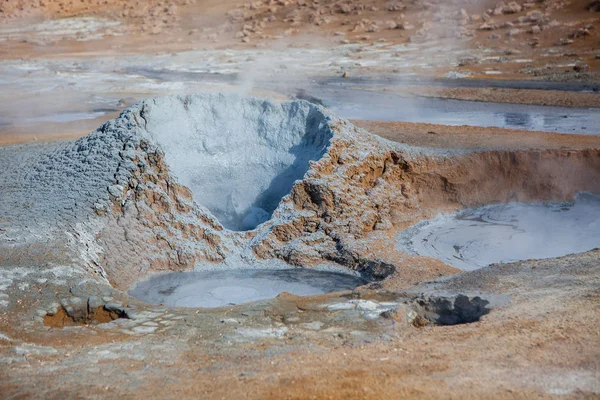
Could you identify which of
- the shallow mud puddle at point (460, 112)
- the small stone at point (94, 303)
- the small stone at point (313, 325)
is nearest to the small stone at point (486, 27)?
the shallow mud puddle at point (460, 112)

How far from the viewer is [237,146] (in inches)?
273

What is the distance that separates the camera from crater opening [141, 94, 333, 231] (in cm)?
669

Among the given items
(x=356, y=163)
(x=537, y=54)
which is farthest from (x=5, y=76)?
(x=356, y=163)

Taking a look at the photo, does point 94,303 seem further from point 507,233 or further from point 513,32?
point 513,32

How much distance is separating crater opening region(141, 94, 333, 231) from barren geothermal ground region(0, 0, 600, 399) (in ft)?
0.06

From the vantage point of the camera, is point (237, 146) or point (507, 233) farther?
point (237, 146)

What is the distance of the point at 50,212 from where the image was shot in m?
5.76

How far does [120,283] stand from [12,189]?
1536mm

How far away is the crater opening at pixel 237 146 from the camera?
6688 mm

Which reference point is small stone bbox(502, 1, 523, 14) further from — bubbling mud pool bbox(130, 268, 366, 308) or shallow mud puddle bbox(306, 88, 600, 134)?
bubbling mud pool bbox(130, 268, 366, 308)

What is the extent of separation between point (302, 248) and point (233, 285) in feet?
2.42

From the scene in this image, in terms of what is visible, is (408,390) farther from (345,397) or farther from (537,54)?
(537,54)

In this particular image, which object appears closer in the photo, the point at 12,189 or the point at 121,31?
the point at 12,189

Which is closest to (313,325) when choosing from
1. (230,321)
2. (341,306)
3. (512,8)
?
(341,306)
